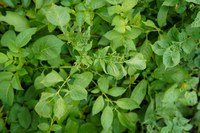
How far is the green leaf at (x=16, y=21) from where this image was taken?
142cm

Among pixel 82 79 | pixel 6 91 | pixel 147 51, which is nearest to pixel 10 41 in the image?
pixel 6 91

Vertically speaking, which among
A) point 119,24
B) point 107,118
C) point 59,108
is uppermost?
point 119,24

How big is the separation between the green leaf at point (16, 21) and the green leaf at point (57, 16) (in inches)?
7.6

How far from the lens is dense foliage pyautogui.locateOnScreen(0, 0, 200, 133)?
4.20ft

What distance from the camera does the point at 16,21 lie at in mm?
1423

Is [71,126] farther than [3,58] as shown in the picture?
Yes

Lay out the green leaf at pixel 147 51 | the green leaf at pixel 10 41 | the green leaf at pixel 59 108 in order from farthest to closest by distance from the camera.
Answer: the green leaf at pixel 147 51
the green leaf at pixel 10 41
the green leaf at pixel 59 108

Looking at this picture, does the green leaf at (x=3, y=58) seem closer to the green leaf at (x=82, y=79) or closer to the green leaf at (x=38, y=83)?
the green leaf at (x=38, y=83)

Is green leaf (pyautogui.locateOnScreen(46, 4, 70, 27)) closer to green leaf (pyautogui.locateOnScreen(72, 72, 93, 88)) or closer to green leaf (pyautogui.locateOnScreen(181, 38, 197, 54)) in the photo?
green leaf (pyautogui.locateOnScreen(72, 72, 93, 88))

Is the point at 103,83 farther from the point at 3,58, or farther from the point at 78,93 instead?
the point at 3,58

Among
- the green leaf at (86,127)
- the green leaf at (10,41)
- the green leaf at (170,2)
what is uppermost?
the green leaf at (170,2)

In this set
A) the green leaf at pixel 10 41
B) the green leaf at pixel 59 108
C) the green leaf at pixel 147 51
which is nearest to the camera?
the green leaf at pixel 59 108

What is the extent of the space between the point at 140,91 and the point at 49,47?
16.2 inches

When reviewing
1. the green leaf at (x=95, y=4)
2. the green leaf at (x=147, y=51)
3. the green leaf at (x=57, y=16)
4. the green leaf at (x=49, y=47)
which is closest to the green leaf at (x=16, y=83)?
the green leaf at (x=49, y=47)
